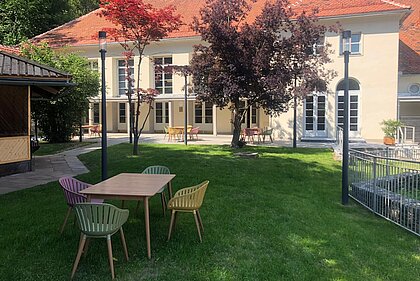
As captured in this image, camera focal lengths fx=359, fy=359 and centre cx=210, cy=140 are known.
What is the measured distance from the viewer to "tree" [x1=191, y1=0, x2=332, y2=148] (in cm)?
1348

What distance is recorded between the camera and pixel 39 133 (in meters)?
19.4

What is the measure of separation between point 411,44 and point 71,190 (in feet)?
80.9

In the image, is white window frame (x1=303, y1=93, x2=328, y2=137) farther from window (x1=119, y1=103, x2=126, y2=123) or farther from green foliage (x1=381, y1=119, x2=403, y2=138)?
window (x1=119, y1=103, x2=126, y2=123)

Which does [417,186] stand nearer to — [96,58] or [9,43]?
[96,58]

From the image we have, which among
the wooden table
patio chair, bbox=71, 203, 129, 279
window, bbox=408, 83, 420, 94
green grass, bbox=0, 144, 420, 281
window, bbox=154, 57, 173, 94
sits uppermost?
window, bbox=154, 57, 173, 94

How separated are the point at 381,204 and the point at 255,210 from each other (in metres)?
2.47

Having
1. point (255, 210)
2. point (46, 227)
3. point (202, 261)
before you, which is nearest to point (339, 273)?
point (202, 261)

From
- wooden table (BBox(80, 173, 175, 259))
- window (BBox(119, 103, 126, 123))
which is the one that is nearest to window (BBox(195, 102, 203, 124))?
window (BBox(119, 103, 126, 123))

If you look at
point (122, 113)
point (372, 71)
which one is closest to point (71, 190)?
point (372, 71)

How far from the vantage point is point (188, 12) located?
85.7 ft

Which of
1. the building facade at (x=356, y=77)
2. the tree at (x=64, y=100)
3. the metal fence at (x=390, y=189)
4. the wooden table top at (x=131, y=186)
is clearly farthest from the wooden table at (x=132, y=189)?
the tree at (x=64, y=100)

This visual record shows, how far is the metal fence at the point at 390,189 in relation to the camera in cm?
617

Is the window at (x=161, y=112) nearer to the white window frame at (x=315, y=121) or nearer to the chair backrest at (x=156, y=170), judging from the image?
the white window frame at (x=315, y=121)

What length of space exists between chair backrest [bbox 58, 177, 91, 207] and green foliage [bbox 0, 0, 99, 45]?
22.8 meters
